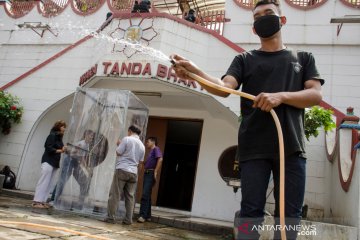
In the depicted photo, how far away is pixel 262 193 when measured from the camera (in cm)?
179

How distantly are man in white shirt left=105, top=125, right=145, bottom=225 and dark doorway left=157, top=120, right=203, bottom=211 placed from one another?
397 cm

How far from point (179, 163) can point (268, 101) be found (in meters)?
9.61

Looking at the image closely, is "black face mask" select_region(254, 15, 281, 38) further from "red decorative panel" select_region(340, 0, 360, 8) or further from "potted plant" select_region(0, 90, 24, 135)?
"potted plant" select_region(0, 90, 24, 135)

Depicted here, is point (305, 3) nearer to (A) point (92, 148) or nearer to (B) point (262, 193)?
(A) point (92, 148)

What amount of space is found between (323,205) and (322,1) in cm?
533

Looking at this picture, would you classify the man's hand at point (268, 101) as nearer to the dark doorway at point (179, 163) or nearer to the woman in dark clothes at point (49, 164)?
the woman in dark clothes at point (49, 164)

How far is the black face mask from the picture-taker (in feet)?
6.66

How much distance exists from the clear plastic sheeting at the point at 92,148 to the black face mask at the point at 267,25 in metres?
4.54

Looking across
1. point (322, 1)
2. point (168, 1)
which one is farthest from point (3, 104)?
point (322, 1)

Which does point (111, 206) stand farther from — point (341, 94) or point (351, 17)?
point (351, 17)

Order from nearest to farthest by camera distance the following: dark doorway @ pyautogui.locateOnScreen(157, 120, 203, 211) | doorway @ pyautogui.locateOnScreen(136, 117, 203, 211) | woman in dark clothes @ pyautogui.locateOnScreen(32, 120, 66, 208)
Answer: woman in dark clothes @ pyautogui.locateOnScreen(32, 120, 66, 208), doorway @ pyautogui.locateOnScreen(136, 117, 203, 211), dark doorway @ pyautogui.locateOnScreen(157, 120, 203, 211)

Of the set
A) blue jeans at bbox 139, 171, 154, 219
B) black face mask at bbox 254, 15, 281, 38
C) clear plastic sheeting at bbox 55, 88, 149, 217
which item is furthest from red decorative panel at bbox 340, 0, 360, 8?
black face mask at bbox 254, 15, 281, 38

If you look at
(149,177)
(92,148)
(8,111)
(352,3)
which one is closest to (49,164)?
(92,148)

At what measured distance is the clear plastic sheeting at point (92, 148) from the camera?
6301 mm
